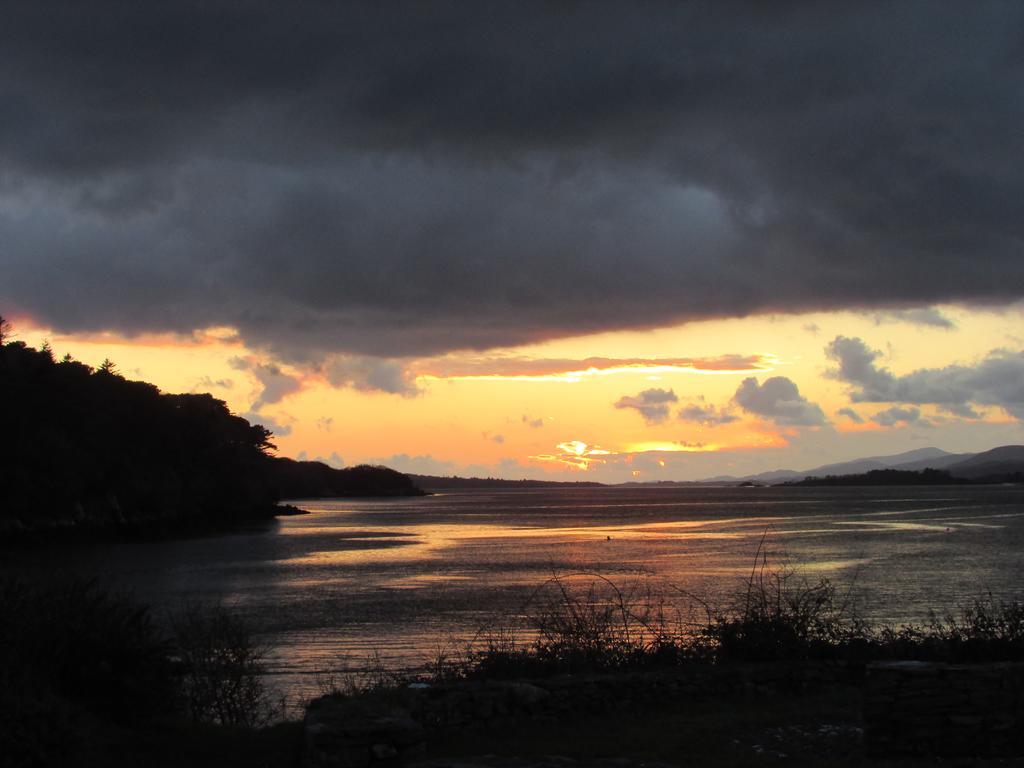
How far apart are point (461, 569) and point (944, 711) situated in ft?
164

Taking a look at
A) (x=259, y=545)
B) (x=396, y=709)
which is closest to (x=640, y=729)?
(x=396, y=709)

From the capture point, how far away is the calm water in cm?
3428

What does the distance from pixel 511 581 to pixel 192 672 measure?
112ft

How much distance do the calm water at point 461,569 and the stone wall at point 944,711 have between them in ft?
38.1

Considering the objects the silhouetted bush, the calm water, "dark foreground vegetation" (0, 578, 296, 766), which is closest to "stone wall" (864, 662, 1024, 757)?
"dark foreground vegetation" (0, 578, 296, 766)

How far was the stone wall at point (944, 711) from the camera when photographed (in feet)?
33.2

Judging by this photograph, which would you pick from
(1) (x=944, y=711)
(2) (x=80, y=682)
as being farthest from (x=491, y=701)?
(2) (x=80, y=682)

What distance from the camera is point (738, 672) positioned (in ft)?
42.8

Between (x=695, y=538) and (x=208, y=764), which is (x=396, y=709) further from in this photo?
(x=695, y=538)

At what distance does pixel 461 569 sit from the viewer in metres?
59.1

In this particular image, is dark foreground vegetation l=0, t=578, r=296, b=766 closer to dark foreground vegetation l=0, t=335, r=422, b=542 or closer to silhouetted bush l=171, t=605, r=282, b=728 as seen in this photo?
silhouetted bush l=171, t=605, r=282, b=728

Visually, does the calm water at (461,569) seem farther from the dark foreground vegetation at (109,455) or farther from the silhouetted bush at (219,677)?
the dark foreground vegetation at (109,455)

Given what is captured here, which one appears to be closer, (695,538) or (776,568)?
(776,568)

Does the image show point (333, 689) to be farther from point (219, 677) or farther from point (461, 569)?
point (461, 569)
